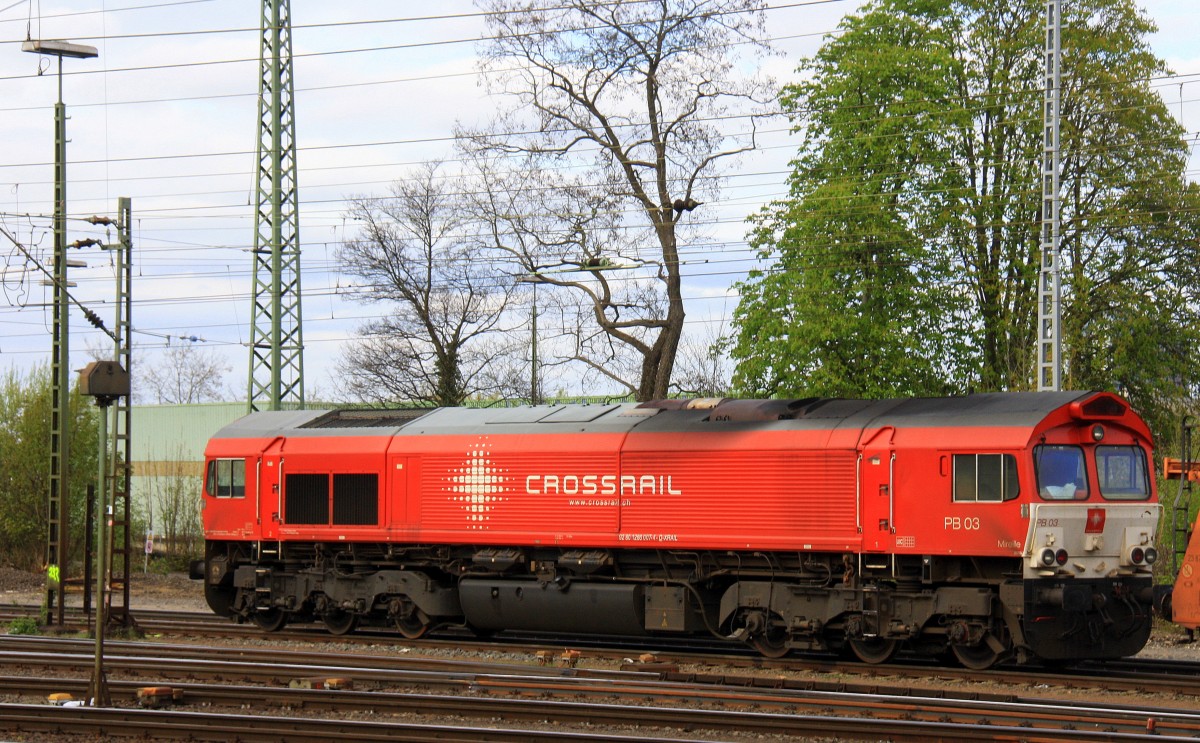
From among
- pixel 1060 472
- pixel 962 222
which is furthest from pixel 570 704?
pixel 962 222

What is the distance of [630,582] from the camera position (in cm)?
1972

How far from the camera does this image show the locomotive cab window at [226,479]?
76.8 feet

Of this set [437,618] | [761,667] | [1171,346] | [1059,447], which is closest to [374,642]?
[437,618]

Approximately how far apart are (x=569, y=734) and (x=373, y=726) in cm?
190

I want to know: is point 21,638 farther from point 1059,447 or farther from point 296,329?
point 1059,447

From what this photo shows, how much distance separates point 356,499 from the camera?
2200cm

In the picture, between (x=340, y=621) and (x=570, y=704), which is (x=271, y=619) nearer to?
(x=340, y=621)

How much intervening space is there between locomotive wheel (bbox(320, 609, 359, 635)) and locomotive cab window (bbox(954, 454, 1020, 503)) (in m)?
10.4

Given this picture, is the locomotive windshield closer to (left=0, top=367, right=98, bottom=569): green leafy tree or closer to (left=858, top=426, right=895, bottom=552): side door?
(left=858, top=426, right=895, bottom=552): side door

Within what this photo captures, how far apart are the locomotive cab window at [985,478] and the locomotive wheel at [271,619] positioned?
11.9 meters

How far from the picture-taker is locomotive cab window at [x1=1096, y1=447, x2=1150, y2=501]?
17.2 metres

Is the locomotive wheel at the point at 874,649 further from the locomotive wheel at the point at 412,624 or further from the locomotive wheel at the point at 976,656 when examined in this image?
the locomotive wheel at the point at 412,624

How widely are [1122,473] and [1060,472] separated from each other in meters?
1.35

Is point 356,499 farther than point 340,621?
No
